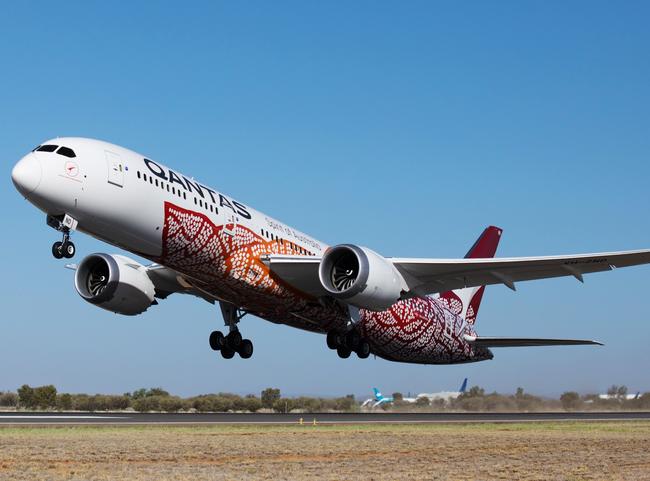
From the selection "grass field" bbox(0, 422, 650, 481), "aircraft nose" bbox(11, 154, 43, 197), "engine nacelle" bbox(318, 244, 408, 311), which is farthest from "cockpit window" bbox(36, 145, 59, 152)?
"engine nacelle" bbox(318, 244, 408, 311)

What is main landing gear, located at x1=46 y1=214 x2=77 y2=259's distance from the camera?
2572cm

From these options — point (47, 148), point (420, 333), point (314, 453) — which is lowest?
point (314, 453)

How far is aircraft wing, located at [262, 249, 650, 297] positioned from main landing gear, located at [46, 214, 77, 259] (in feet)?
27.4

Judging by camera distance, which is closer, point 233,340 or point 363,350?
point 363,350

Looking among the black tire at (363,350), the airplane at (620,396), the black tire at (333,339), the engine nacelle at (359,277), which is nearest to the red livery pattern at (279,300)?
the black tire at (333,339)

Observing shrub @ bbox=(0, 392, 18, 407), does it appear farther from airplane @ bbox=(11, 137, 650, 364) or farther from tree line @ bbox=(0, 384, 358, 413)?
airplane @ bbox=(11, 137, 650, 364)

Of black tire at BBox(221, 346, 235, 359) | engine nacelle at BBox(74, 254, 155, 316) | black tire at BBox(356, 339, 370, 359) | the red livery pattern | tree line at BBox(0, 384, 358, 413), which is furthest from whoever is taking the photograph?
tree line at BBox(0, 384, 358, 413)

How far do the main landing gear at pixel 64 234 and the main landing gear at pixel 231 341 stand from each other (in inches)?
513

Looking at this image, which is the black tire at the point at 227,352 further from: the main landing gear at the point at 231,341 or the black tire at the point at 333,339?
the black tire at the point at 333,339

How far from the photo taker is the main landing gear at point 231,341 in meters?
38.3

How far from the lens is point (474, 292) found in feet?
157

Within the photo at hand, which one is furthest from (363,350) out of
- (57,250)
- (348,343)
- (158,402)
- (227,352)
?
(158,402)

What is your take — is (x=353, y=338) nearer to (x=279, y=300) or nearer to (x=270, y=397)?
(x=279, y=300)

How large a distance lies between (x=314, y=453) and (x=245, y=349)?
16.5m
